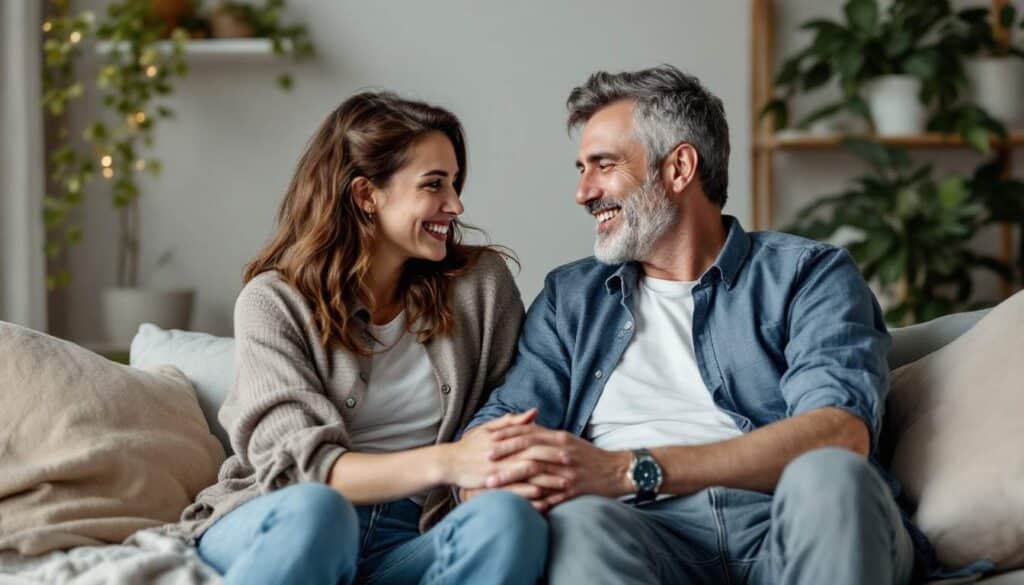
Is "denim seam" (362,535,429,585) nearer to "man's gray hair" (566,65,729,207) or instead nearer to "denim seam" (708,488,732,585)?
"denim seam" (708,488,732,585)

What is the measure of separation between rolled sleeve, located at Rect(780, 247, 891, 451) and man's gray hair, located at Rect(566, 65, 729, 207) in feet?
0.86

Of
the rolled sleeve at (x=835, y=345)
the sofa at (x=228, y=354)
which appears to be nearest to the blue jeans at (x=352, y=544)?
the sofa at (x=228, y=354)

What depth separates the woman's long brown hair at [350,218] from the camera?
2.02 m

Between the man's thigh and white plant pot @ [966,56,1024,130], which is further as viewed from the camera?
white plant pot @ [966,56,1024,130]

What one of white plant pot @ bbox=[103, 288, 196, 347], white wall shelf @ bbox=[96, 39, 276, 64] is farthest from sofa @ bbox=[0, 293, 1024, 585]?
white wall shelf @ bbox=[96, 39, 276, 64]

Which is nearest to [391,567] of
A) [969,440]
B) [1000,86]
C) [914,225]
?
[969,440]

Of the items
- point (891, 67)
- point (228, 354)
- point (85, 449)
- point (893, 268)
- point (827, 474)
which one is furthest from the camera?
point (891, 67)

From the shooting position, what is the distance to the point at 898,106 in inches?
159

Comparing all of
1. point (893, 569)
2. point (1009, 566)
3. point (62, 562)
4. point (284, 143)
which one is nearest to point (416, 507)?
point (62, 562)

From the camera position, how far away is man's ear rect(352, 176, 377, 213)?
81.6 inches

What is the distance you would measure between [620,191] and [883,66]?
2228 millimetres

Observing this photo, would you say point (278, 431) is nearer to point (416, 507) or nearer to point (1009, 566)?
point (416, 507)

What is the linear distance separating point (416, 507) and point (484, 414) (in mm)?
172

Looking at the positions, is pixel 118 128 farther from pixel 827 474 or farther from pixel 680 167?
pixel 827 474
